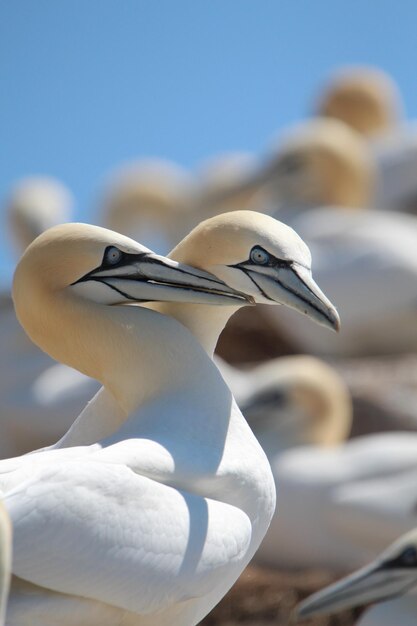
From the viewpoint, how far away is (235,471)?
4.26 metres

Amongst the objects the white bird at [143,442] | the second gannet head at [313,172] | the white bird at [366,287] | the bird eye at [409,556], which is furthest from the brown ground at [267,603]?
the second gannet head at [313,172]

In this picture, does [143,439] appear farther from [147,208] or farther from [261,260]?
[147,208]

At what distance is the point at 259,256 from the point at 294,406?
6.17 meters

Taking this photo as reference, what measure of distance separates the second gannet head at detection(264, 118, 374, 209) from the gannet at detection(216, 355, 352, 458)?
342cm

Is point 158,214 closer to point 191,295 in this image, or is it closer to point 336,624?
point 336,624

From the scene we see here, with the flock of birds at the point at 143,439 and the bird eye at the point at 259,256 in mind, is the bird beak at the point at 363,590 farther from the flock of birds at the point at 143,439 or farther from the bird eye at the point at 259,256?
the bird eye at the point at 259,256

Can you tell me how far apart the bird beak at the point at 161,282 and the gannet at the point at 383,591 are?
3.00 m

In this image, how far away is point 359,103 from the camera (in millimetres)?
18484

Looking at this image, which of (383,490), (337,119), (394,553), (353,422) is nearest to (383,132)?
(337,119)

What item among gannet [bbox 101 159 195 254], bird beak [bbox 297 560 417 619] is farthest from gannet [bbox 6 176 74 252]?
bird beak [bbox 297 560 417 619]

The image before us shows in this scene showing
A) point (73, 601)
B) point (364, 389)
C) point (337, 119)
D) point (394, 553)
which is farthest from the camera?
point (337, 119)

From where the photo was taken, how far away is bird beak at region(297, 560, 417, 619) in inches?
282

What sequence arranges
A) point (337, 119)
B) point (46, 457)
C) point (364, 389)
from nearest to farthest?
point (46, 457), point (364, 389), point (337, 119)

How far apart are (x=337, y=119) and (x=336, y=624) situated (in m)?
10.6
